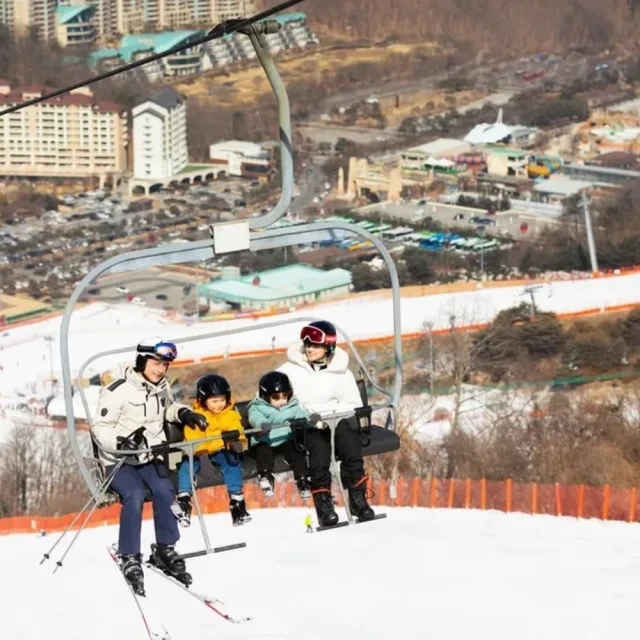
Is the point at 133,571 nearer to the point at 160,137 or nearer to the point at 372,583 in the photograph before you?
the point at 372,583

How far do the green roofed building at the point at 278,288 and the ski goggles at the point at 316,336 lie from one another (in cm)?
4035

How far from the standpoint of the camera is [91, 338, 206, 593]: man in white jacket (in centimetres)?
468

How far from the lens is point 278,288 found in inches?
1849

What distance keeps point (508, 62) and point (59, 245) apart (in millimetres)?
20093

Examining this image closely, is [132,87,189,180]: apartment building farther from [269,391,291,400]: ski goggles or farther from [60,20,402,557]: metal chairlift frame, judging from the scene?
[60,20,402,557]: metal chairlift frame

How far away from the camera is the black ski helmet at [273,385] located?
16.1 ft

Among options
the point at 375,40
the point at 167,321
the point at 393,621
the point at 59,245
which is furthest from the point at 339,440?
the point at 375,40

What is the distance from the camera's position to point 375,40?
6562cm

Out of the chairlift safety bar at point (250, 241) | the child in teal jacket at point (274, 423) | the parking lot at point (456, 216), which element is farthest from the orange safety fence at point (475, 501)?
the parking lot at point (456, 216)

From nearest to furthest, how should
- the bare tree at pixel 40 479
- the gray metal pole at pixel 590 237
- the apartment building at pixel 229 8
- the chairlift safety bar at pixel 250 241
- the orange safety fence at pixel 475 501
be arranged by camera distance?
the chairlift safety bar at pixel 250 241 < the orange safety fence at pixel 475 501 < the bare tree at pixel 40 479 < the gray metal pole at pixel 590 237 < the apartment building at pixel 229 8

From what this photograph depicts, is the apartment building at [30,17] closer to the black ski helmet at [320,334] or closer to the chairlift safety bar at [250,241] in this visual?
the black ski helmet at [320,334]

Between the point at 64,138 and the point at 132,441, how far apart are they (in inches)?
2131

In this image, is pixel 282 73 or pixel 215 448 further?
pixel 282 73

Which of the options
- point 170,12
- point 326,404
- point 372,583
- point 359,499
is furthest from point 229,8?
point 359,499
